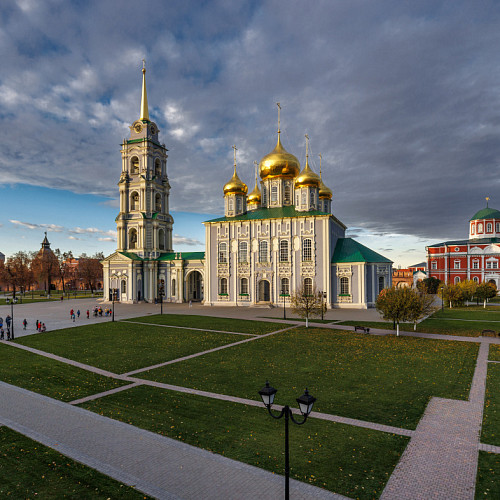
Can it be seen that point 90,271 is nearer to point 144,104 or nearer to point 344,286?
point 144,104

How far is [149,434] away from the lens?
33.1 feet

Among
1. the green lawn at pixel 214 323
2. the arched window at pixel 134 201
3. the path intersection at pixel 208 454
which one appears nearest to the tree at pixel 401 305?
the green lawn at pixel 214 323

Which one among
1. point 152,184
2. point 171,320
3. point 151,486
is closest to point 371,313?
point 171,320

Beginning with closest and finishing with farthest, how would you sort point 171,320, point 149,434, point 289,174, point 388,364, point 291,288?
point 149,434 → point 388,364 → point 171,320 → point 291,288 → point 289,174

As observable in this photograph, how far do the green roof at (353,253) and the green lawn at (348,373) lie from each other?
854 inches

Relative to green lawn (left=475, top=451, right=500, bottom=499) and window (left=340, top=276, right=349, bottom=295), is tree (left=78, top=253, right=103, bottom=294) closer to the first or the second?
window (left=340, top=276, right=349, bottom=295)

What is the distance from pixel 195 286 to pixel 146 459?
50.4 m

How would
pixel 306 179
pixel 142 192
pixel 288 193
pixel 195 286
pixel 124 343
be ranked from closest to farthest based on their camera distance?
1. pixel 124 343
2. pixel 306 179
3. pixel 288 193
4. pixel 142 192
5. pixel 195 286

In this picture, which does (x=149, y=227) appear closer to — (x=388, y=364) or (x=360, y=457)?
(x=388, y=364)

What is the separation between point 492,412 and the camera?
11.6 meters

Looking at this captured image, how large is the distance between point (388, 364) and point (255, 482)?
1184 centimetres

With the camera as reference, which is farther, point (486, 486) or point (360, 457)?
point (360, 457)

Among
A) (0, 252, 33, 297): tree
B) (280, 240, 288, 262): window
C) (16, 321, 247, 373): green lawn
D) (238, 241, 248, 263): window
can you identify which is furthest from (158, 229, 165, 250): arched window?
(0, 252, 33, 297): tree

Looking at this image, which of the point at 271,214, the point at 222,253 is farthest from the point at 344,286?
the point at 222,253
